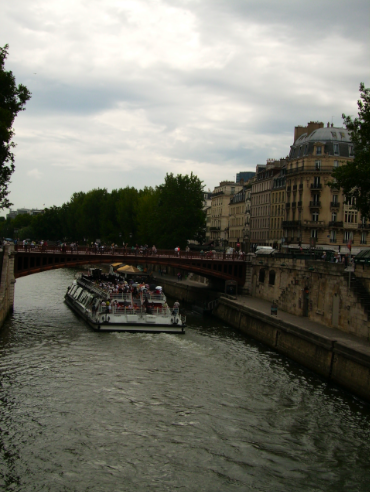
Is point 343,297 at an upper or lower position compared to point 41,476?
upper

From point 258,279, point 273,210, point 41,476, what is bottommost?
point 41,476

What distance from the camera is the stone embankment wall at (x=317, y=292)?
36438 mm

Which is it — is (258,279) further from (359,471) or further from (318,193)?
(359,471)

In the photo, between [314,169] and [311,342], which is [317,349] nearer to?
[311,342]

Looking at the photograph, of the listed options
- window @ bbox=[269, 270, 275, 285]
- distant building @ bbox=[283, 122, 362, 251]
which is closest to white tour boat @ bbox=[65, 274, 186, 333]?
window @ bbox=[269, 270, 275, 285]

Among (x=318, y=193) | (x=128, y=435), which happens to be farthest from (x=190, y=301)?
(x=128, y=435)

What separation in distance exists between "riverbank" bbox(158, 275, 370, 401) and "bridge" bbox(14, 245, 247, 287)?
777 centimetres

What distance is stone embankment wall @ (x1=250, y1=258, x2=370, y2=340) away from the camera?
3644 centimetres

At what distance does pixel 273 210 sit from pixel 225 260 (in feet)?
107

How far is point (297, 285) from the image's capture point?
47219 mm

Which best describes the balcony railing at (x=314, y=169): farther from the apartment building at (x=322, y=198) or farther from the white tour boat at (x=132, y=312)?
the white tour boat at (x=132, y=312)

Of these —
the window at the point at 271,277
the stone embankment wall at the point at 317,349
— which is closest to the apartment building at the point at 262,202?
the window at the point at 271,277

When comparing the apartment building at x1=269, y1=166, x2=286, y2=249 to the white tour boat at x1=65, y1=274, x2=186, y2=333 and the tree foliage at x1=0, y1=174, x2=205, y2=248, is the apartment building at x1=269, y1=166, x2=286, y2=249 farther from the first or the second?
the white tour boat at x1=65, y1=274, x2=186, y2=333

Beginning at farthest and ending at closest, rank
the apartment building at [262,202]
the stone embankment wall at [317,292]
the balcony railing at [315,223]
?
the apartment building at [262,202] < the balcony railing at [315,223] < the stone embankment wall at [317,292]
